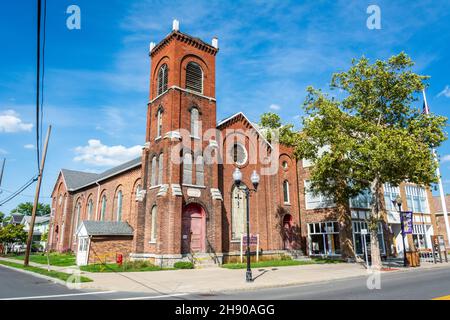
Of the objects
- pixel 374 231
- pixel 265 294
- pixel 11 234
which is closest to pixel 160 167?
pixel 265 294

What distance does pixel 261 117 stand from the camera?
40406mm

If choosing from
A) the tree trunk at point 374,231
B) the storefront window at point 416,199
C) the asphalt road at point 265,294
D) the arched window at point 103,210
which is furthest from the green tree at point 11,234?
the storefront window at point 416,199

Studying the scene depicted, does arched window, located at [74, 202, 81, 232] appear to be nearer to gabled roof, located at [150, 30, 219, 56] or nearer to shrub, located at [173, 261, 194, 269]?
gabled roof, located at [150, 30, 219, 56]

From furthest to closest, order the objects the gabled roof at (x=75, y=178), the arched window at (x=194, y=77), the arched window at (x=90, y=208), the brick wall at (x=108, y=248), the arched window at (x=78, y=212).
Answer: the gabled roof at (x=75, y=178)
the arched window at (x=78, y=212)
the arched window at (x=90, y=208)
the arched window at (x=194, y=77)
the brick wall at (x=108, y=248)

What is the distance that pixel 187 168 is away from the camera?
23375 mm

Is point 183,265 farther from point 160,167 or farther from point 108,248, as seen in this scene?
point 108,248

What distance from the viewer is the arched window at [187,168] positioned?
23.2 m

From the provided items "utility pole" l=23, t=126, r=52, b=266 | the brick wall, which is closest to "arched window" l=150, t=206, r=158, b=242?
the brick wall

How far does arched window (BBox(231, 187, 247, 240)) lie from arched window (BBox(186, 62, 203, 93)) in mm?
9054

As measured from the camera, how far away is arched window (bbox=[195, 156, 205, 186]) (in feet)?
78.2

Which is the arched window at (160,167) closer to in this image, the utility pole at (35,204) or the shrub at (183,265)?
the shrub at (183,265)

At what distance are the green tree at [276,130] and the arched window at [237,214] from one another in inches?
226
